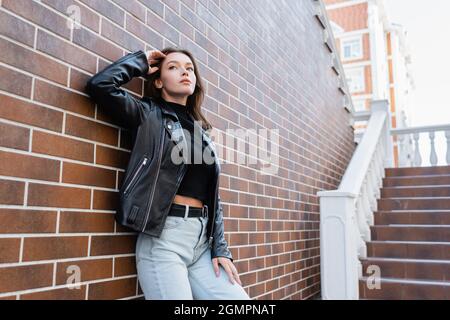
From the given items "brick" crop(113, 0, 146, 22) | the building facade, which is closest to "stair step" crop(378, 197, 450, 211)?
"brick" crop(113, 0, 146, 22)

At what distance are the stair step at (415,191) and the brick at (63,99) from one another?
4139 millimetres

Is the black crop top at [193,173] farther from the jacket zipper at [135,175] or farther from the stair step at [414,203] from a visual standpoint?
the stair step at [414,203]

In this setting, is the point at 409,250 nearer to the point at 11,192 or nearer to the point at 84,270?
the point at 84,270

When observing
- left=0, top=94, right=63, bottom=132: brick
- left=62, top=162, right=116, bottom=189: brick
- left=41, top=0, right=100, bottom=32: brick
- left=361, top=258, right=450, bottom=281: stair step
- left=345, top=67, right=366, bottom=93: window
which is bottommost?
left=361, top=258, right=450, bottom=281: stair step

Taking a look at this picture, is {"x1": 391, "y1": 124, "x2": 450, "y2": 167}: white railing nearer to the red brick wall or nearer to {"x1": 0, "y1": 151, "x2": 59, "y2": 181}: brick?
the red brick wall

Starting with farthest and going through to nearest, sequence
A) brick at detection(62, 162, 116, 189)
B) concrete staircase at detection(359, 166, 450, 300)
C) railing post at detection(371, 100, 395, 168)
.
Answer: railing post at detection(371, 100, 395, 168), concrete staircase at detection(359, 166, 450, 300), brick at detection(62, 162, 116, 189)

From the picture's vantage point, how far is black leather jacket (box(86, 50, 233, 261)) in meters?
1.31

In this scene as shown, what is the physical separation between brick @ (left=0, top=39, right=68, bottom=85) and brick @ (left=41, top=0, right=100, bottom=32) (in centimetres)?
19

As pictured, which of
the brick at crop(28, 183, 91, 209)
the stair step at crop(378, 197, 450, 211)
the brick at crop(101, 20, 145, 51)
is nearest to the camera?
the brick at crop(28, 183, 91, 209)

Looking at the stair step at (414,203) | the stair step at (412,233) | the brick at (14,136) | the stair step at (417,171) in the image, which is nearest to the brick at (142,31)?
the brick at (14,136)

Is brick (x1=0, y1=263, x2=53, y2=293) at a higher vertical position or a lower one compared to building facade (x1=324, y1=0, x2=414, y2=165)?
lower

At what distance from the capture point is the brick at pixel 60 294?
1100 mm

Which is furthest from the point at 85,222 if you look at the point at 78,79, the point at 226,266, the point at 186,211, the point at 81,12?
the point at 81,12

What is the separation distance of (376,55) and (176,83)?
20011mm
